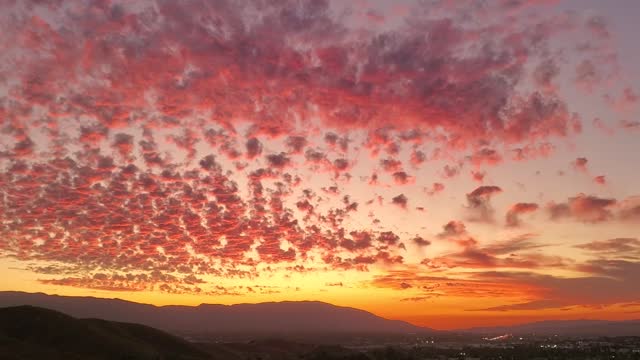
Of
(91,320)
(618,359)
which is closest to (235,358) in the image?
(91,320)

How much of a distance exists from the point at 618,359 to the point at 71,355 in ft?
583

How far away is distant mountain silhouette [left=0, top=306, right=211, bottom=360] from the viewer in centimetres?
10269

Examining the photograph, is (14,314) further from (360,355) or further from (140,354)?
(360,355)

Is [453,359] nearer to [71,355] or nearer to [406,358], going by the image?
[406,358]

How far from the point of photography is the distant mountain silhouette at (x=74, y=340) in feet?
337

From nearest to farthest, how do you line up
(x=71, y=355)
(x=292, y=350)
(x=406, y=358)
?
(x=71, y=355)
(x=406, y=358)
(x=292, y=350)

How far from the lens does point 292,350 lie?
615ft

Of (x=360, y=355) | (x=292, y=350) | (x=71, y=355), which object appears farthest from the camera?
(x=292, y=350)

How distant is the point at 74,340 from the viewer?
112 meters

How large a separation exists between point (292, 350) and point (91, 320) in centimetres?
7480

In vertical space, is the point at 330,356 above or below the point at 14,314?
below

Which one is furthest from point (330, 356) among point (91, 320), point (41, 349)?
point (41, 349)

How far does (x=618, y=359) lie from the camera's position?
193250 mm

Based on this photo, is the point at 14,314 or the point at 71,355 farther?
the point at 14,314
